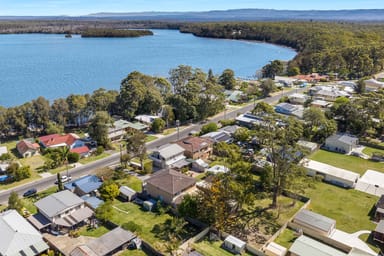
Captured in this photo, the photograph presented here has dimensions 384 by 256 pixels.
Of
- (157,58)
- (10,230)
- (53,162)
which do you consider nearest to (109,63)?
(157,58)

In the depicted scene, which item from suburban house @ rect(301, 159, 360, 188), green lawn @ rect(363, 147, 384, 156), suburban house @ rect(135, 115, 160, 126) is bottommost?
green lawn @ rect(363, 147, 384, 156)

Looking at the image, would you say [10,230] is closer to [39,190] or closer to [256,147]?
[39,190]

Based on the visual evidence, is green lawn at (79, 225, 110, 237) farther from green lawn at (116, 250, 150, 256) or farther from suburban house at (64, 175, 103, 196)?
suburban house at (64, 175, 103, 196)

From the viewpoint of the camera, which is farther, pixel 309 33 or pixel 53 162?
pixel 309 33

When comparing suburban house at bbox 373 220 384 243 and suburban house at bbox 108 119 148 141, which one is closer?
suburban house at bbox 373 220 384 243

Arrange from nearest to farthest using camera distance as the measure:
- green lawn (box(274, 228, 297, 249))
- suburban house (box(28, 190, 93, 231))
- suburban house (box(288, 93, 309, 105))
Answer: green lawn (box(274, 228, 297, 249)), suburban house (box(28, 190, 93, 231)), suburban house (box(288, 93, 309, 105))

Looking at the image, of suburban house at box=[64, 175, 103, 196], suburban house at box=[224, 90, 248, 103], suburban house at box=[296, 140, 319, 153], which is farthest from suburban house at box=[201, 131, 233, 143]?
suburban house at box=[224, 90, 248, 103]

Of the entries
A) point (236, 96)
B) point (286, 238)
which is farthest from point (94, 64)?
point (286, 238)
